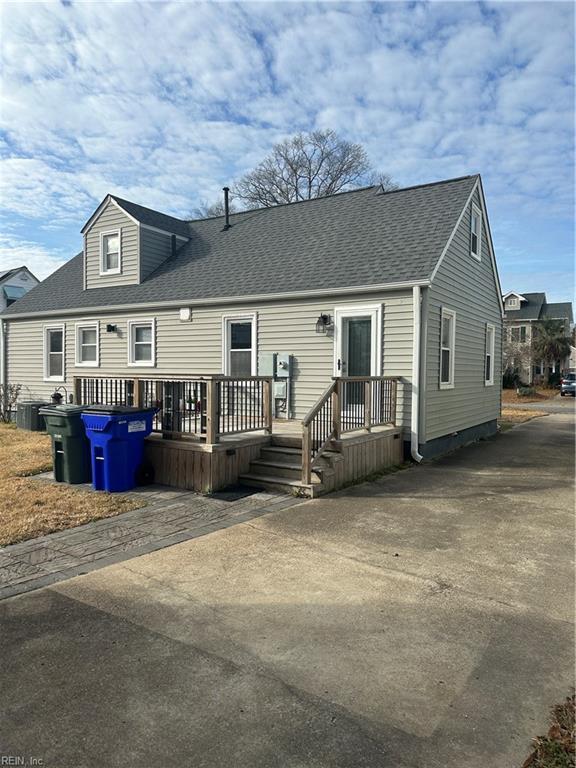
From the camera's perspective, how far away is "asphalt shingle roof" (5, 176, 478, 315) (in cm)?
972

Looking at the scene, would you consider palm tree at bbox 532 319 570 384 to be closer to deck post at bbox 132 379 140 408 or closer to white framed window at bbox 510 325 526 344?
white framed window at bbox 510 325 526 344

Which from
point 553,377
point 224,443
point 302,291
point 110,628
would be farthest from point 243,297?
point 553,377

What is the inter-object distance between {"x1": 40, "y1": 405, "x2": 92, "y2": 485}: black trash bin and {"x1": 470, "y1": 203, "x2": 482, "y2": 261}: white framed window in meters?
8.95

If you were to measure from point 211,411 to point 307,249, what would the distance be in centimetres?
576

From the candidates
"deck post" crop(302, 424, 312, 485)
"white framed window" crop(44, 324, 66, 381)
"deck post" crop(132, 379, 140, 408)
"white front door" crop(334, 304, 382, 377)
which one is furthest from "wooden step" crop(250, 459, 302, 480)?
"white framed window" crop(44, 324, 66, 381)

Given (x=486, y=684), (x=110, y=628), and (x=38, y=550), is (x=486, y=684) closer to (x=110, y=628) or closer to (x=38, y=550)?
(x=110, y=628)

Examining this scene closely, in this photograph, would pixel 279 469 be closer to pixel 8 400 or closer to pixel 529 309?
pixel 8 400

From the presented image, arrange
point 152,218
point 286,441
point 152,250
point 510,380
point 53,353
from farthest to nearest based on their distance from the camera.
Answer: point 510,380
point 53,353
point 152,218
point 152,250
point 286,441

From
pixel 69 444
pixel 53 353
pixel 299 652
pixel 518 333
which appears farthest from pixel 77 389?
pixel 518 333

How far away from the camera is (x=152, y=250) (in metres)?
13.6

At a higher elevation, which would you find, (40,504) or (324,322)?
(324,322)

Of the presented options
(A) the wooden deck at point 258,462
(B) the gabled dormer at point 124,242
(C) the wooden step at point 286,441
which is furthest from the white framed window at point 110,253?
(C) the wooden step at point 286,441

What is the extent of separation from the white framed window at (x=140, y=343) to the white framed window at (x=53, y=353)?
2958 mm

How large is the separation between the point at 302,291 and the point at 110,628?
7.62m
